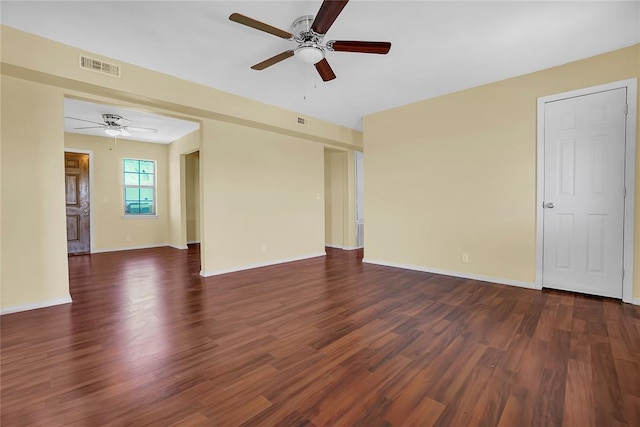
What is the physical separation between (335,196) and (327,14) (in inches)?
200

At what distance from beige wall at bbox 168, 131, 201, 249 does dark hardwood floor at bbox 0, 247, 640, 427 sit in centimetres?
357

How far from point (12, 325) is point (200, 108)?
3.01 meters

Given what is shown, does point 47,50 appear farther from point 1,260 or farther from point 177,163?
point 177,163

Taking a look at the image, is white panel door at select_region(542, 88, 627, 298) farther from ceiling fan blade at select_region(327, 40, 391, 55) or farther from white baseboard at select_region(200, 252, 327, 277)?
white baseboard at select_region(200, 252, 327, 277)

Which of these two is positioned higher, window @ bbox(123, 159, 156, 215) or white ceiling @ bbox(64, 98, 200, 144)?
white ceiling @ bbox(64, 98, 200, 144)

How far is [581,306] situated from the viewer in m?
2.93

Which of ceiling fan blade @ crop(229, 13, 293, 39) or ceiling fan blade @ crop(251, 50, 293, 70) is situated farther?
ceiling fan blade @ crop(251, 50, 293, 70)

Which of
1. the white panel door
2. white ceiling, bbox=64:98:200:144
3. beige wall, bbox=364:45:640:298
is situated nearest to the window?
white ceiling, bbox=64:98:200:144

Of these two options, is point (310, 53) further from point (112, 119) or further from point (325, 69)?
point (112, 119)

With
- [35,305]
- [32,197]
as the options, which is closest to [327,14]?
[32,197]

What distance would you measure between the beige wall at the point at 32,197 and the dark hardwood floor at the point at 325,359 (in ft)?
1.10

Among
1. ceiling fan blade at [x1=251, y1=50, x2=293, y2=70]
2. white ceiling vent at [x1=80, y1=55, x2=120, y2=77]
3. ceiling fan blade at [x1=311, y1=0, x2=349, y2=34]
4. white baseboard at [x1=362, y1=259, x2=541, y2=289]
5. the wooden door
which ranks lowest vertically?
white baseboard at [x1=362, y1=259, x2=541, y2=289]

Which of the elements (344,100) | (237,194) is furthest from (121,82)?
(344,100)

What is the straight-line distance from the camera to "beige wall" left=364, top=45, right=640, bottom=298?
138 inches
